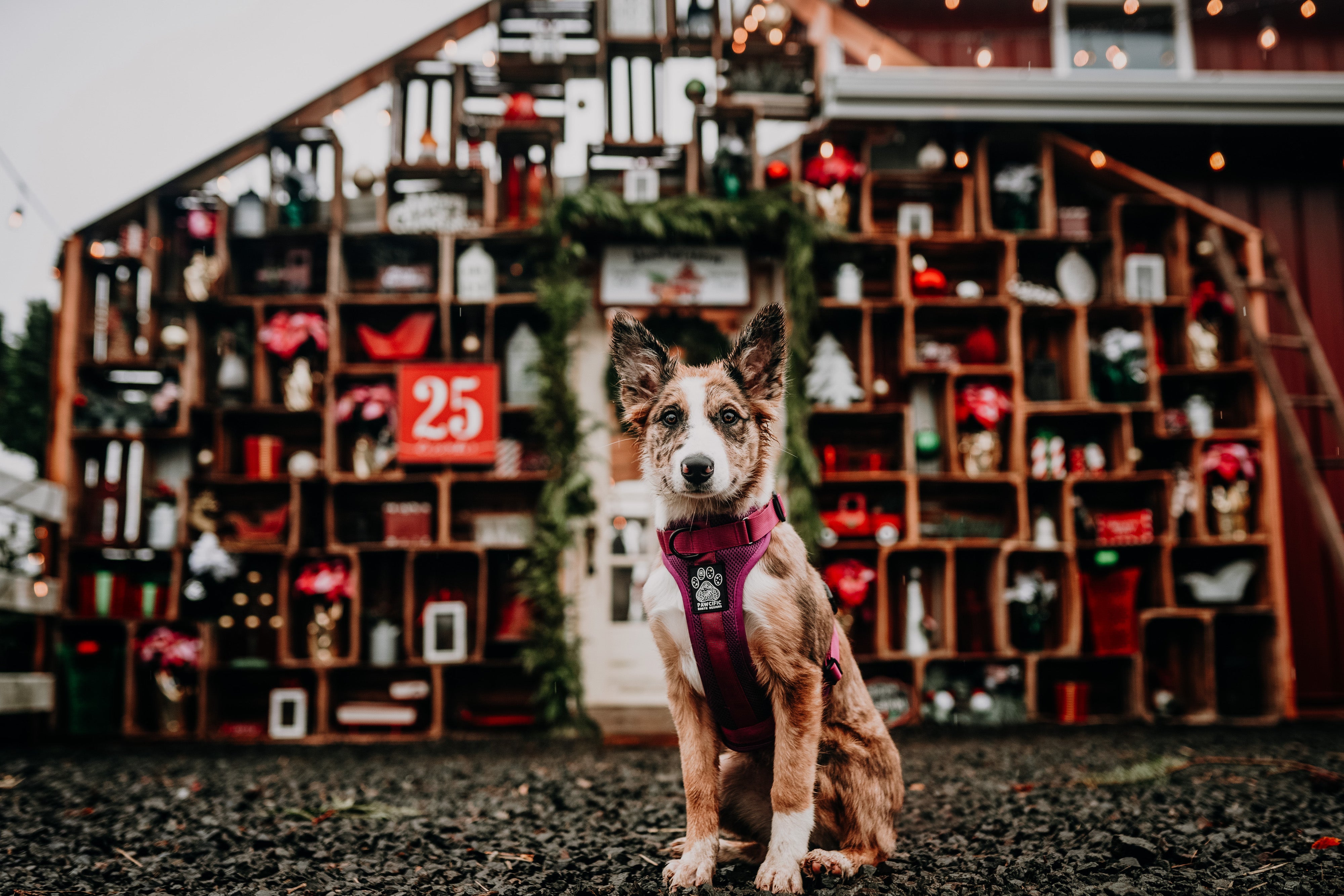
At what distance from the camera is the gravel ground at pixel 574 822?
2.22 m

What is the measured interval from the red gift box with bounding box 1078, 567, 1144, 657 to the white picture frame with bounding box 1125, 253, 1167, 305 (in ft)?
6.18

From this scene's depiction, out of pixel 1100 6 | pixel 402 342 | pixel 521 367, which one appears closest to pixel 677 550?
pixel 521 367

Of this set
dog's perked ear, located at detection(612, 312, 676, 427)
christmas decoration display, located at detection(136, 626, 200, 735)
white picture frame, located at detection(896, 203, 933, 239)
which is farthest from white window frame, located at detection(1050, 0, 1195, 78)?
christmas decoration display, located at detection(136, 626, 200, 735)

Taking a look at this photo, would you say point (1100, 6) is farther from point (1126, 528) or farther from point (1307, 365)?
point (1126, 528)

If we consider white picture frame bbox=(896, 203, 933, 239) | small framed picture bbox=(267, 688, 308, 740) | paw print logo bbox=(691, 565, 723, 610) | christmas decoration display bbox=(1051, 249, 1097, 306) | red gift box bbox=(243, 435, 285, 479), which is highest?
white picture frame bbox=(896, 203, 933, 239)

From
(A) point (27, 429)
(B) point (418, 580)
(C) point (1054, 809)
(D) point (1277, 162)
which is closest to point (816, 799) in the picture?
(C) point (1054, 809)

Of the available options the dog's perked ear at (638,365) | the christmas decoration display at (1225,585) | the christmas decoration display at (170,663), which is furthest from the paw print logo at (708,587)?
the christmas decoration display at (1225,585)

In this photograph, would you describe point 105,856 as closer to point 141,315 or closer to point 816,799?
point 816,799

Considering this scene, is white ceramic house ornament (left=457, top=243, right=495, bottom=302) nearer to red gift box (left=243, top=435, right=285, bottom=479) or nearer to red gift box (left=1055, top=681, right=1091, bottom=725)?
red gift box (left=243, top=435, right=285, bottom=479)

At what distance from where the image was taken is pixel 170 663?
16.6ft

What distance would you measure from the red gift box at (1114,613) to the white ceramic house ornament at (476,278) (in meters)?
4.41

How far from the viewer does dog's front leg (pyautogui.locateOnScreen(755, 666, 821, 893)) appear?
193cm

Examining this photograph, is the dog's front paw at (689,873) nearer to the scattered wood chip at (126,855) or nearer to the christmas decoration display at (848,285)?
the scattered wood chip at (126,855)

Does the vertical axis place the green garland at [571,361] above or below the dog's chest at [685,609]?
above
